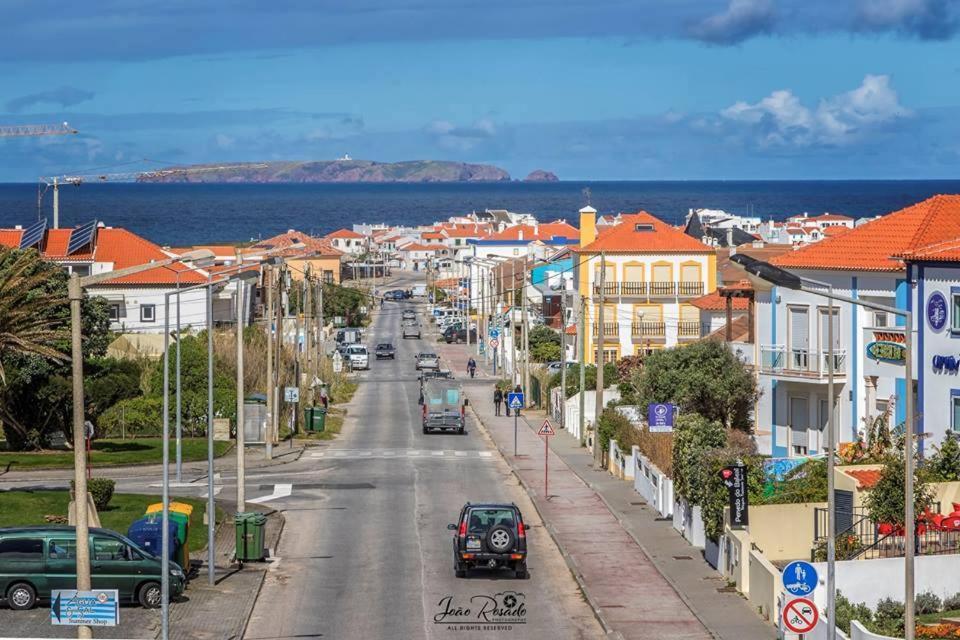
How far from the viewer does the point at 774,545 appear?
33.0m

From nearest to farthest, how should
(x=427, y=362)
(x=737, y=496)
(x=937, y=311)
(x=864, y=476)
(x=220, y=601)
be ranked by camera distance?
(x=220, y=601)
(x=737, y=496)
(x=864, y=476)
(x=937, y=311)
(x=427, y=362)

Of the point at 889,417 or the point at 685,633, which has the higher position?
the point at 889,417

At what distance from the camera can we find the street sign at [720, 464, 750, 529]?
3225 cm

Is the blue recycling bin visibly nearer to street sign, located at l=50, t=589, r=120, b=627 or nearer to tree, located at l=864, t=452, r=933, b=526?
street sign, located at l=50, t=589, r=120, b=627

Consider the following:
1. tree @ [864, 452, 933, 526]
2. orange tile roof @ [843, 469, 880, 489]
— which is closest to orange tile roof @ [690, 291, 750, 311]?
orange tile roof @ [843, 469, 880, 489]

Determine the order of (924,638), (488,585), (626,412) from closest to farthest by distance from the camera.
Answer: (924,638) → (488,585) → (626,412)

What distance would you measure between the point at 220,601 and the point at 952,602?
14098 mm

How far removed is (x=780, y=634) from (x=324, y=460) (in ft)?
98.8

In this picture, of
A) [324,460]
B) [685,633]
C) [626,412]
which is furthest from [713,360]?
[685,633]

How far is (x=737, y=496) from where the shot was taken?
32438mm

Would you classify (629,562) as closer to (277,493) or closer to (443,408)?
(277,493)

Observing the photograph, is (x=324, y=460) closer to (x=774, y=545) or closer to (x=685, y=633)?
(x=774, y=545)

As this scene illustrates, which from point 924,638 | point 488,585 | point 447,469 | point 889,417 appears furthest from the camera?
point 447,469

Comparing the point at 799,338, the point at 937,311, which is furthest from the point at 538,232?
the point at 937,311
